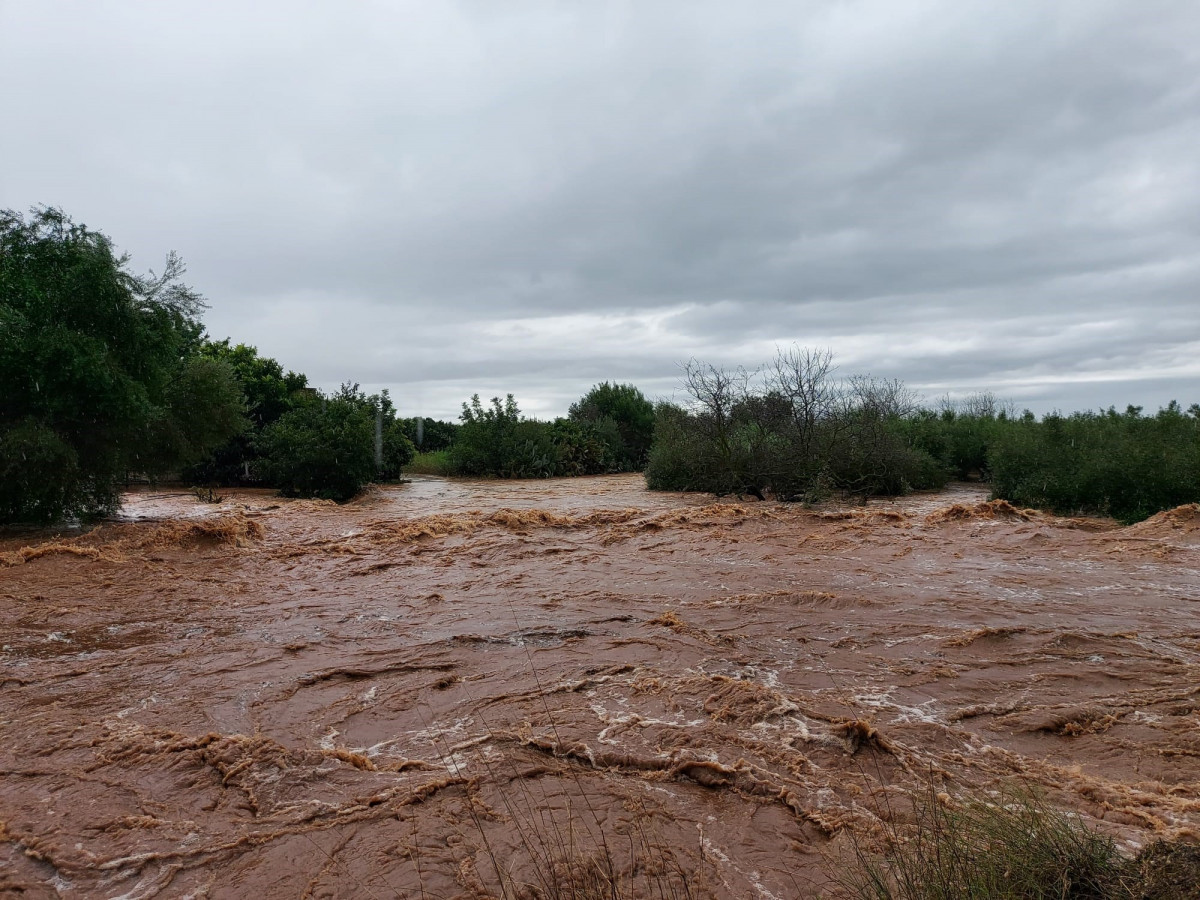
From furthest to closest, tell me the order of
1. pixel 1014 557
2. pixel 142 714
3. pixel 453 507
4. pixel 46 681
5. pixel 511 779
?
pixel 453 507, pixel 1014 557, pixel 46 681, pixel 142 714, pixel 511 779

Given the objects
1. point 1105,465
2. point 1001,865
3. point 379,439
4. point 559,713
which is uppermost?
point 379,439

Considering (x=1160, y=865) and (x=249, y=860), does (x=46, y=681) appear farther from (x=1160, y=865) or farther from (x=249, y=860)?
(x=1160, y=865)

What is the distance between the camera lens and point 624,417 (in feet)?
128

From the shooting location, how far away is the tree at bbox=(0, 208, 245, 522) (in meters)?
12.0

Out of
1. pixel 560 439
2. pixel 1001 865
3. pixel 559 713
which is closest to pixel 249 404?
pixel 560 439

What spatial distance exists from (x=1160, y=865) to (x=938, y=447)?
24527mm

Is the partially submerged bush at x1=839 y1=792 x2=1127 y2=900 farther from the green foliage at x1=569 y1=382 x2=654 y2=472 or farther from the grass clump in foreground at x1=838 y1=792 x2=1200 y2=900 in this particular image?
A: the green foliage at x1=569 y1=382 x2=654 y2=472

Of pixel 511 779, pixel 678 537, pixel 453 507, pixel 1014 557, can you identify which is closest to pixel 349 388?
pixel 453 507

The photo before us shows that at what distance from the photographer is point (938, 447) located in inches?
992

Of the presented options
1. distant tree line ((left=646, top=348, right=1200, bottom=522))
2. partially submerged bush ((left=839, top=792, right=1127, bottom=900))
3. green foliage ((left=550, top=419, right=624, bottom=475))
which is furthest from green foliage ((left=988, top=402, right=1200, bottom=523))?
green foliage ((left=550, top=419, right=624, bottom=475))

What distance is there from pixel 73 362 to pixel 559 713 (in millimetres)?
10685

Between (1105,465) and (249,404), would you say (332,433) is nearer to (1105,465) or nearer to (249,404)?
(249,404)

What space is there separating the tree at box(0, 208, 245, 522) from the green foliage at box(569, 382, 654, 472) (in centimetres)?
2350

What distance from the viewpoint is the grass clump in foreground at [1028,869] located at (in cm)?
242
